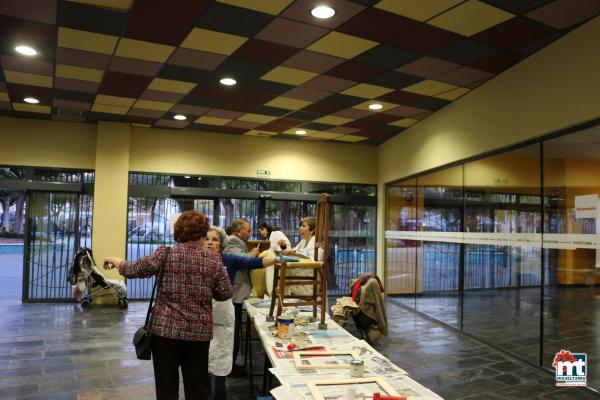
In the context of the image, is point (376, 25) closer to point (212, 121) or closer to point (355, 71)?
point (355, 71)

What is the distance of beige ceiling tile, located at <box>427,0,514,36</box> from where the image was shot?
3.70 m

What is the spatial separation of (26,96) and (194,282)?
5.47 m

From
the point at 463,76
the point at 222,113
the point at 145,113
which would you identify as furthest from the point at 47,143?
the point at 463,76

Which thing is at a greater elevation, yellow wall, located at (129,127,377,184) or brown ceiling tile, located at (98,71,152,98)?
brown ceiling tile, located at (98,71,152,98)

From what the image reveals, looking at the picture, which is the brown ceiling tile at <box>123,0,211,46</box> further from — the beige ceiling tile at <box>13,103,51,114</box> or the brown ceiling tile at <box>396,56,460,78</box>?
the beige ceiling tile at <box>13,103,51,114</box>

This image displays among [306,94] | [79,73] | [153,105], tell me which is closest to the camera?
[79,73]

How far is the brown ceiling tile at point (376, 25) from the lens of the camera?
386cm

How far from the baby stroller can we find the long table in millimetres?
4755

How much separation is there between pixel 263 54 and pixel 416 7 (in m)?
1.74

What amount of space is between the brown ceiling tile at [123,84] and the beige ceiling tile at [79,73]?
0.10m

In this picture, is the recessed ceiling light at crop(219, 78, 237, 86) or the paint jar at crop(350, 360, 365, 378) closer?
the paint jar at crop(350, 360, 365, 378)

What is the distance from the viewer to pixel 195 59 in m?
4.90

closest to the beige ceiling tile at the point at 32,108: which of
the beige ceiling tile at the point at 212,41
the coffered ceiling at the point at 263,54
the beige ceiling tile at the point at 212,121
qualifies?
the coffered ceiling at the point at 263,54

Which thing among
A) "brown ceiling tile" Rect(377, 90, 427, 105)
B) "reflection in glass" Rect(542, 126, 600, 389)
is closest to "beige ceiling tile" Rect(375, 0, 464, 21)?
"reflection in glass" Rect(542, 126, 600, 389)
